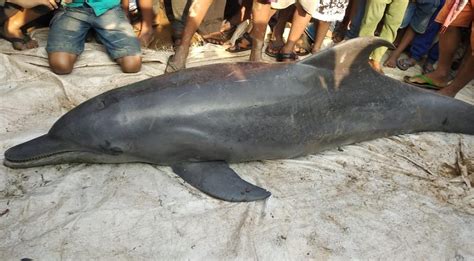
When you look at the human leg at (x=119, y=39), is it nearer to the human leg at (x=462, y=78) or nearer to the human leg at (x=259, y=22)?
the human leg at (x=259, y=22)

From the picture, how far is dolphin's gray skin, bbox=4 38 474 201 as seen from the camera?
3.65m

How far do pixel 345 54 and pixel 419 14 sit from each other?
3.20 m

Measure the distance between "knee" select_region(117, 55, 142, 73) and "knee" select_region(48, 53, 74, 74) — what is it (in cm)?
63

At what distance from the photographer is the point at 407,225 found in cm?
362

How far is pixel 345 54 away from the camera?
396 centimetres

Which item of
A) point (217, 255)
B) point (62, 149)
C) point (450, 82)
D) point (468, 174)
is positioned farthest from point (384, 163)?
point (62, 149)

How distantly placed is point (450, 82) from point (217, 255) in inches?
185

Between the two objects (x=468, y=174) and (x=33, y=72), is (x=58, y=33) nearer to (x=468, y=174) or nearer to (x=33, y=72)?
(x=33, y=72)

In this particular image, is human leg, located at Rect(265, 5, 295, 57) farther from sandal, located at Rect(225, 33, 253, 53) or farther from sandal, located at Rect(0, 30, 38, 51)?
sandal, located at Rect(0, 30, 38, 51)

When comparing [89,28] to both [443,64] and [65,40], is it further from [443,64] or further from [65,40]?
[443,64]

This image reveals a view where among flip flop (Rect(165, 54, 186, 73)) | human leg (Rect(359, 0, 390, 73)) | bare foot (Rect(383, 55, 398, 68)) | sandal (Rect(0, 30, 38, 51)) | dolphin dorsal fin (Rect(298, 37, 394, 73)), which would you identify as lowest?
sandal (Rect(0, 30, 38, 51))

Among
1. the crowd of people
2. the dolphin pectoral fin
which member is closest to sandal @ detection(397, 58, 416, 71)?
Result: the crowd of people

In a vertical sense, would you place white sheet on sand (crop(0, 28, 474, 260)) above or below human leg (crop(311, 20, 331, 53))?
below

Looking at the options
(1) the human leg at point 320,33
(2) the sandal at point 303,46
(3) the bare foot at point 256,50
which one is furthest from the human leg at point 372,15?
(3) the bare foot at point 256,50
